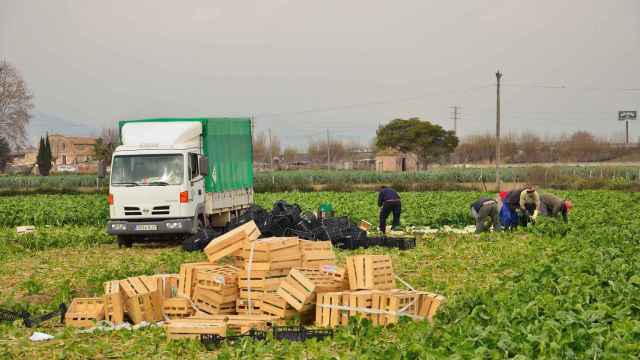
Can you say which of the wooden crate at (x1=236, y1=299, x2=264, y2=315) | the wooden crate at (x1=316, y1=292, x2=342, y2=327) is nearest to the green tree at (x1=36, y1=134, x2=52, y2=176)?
the wooden crate at (x1=236, y1=299, x2=264, y2=315)

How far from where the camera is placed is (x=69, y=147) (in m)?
162

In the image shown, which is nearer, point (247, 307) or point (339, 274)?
point (247, 307)

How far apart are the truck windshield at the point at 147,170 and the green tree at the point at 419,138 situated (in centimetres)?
9307

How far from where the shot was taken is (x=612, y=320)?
27.0ft

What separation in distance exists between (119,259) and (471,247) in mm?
8600

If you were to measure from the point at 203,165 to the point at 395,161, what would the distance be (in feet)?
299

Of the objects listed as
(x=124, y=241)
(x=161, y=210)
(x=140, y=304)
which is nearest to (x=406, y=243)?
(x=161, y=210)

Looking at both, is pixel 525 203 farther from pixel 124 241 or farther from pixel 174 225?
pixel 124 241

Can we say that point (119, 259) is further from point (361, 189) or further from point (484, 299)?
point (361, 189)

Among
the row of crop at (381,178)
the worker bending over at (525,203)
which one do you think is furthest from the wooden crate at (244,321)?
the row of crop at (381,178)

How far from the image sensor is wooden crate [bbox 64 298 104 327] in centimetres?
1169

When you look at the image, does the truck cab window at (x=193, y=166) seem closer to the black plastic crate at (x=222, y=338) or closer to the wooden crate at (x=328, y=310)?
the wooden crate at (x=328, y=310)

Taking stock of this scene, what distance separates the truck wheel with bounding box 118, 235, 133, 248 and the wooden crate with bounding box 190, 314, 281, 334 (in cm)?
1186

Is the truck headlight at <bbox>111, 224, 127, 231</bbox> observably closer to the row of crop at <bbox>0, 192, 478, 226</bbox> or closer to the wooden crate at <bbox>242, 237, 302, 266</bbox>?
the wooden crate at <bbox>242, 237, 302, 266</bbox>
